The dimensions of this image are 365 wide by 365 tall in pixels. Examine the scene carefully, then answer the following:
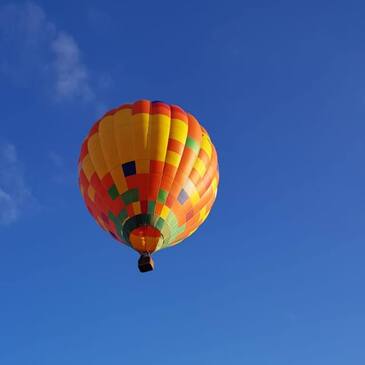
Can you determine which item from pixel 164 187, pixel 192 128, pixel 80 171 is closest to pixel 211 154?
pixel 192 128

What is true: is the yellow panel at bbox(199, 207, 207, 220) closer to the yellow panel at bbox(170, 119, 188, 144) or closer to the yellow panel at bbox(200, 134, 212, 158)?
the yellow panel at bbox(200, 134, 212, 158)

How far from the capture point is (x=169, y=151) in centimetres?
2388

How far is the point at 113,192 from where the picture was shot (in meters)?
23.5

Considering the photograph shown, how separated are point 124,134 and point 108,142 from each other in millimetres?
704

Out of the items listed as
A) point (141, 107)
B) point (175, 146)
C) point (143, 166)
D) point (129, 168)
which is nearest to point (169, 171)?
point (143, 166)

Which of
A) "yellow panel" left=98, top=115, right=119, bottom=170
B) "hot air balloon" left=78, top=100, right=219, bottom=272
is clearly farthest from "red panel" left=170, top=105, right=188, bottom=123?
"yellow panel" left=98, top=115, right=119, bottom=170

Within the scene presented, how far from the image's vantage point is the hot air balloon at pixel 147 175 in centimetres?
2302

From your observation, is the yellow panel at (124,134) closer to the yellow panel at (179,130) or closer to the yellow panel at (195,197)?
the yellow panel at (179,130)

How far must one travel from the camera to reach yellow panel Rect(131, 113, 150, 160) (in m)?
23.6

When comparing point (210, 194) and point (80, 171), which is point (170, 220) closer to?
point (210, 194)

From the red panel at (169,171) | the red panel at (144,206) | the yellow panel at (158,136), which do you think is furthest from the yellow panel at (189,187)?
the red panel at (144,206)

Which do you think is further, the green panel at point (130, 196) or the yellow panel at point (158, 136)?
the yellow panel at point (158, 136)

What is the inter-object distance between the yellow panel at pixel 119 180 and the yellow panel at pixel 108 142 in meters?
0.23

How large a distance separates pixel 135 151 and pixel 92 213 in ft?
11.2
